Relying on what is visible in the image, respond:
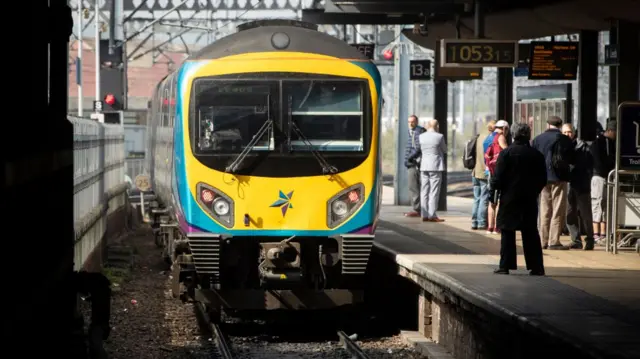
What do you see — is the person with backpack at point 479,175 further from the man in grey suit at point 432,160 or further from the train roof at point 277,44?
the train roof at point 277,44

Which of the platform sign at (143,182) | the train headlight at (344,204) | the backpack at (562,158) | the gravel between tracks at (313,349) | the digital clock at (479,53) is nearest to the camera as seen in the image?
the gravel between tracks at (313,349)

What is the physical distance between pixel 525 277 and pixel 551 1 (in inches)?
236

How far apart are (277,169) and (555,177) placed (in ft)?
14.7

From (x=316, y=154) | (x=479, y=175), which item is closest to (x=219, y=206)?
(x=316, y=154)

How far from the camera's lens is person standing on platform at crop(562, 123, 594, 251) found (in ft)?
55.2

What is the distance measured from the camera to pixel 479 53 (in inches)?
747

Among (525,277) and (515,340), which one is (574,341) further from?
(525,277)

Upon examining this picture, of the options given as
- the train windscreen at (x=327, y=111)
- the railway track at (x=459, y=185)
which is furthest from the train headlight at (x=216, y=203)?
the railway track at (x=459, y=185)

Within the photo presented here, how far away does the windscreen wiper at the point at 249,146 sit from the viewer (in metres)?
13.3

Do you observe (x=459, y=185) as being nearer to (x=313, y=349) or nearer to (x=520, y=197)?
(x=313, y=349)

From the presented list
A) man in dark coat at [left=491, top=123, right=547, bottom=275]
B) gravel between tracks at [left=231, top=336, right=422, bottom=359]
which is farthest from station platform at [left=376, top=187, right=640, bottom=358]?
gravel between tracks at [left=231, top=336, right=422, bottom=359]

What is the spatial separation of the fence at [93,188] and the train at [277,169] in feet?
5.40

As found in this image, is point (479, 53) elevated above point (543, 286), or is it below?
above

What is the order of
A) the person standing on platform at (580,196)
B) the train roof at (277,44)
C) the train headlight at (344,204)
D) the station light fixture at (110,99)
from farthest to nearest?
1. the station light fixture at (110,99)
2. the person standing on platform at (580,196)
3. the train roof at (277,44)
4. the train headlight at (344,204)
